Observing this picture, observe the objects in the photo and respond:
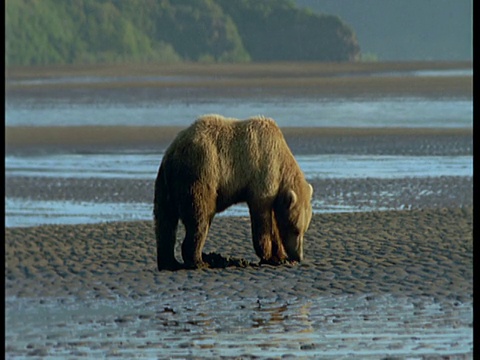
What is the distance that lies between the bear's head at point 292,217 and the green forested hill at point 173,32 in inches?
3289

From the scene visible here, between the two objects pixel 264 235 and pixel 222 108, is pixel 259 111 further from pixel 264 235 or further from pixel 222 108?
pixel 264 235

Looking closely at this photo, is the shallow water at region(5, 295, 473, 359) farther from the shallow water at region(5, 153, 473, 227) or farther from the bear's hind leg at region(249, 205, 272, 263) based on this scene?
the shallow water at region(5, 153, 473, 227)

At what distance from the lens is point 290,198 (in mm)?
10883

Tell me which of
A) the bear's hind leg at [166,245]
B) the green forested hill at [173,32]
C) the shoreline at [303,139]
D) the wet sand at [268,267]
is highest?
the green forested hill at [173,32]

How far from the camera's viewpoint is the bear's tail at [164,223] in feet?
35.0

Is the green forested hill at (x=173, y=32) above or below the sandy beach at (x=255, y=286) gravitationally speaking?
above

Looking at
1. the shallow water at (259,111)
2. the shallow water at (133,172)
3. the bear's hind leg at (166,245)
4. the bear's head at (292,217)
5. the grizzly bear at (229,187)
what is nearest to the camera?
the grizzly bear at (229,187)

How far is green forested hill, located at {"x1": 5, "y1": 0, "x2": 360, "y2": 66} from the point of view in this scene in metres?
97.6

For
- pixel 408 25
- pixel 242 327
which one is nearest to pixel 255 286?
pixel 242 327

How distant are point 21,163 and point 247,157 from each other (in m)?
11.2

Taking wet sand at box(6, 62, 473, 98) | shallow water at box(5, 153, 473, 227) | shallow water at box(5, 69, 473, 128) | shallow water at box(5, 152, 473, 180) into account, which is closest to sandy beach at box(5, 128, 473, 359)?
shallow water at box(5, 153, 473, 227)

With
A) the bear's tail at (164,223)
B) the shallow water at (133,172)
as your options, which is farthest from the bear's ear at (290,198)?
the shallow water at (133,172)

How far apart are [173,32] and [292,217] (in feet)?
316

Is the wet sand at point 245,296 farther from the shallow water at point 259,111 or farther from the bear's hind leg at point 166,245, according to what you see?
the shallow water at point 259,111
